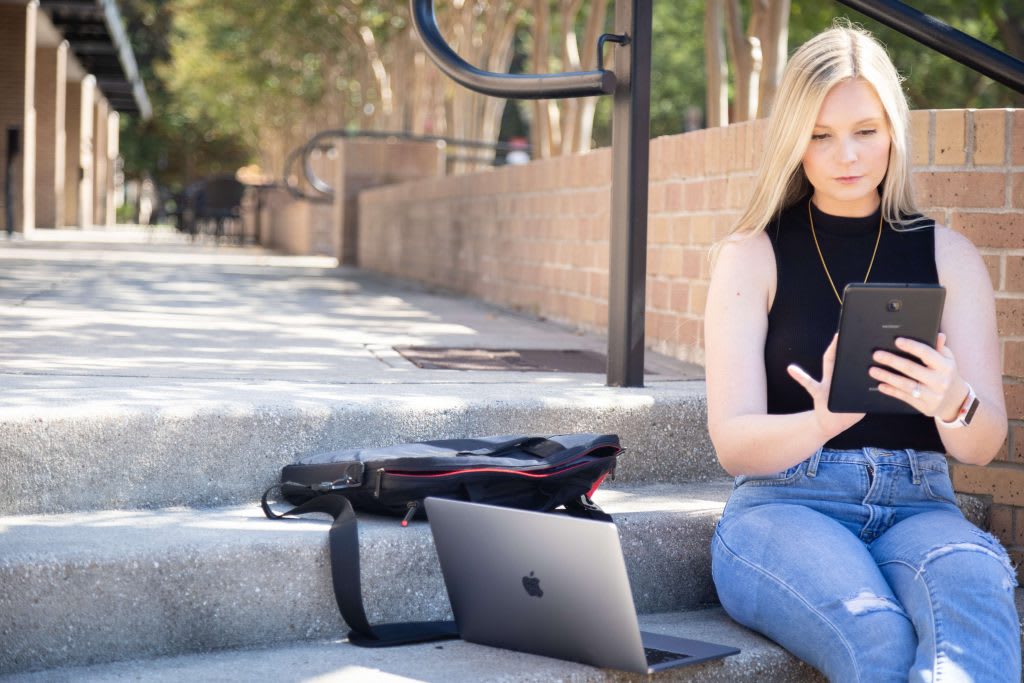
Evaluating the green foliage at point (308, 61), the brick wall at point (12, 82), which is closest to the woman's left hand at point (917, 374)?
the green foliage at point (308, 61)

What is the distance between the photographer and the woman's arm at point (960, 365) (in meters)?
2.42

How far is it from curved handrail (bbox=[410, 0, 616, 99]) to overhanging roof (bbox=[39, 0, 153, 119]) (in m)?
16.8

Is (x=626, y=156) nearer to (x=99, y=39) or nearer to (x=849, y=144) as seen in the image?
(x=849, y=144)

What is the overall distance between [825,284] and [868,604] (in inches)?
31.1

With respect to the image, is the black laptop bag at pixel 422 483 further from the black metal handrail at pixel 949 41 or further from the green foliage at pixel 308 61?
the green foliage at pixel 308 61

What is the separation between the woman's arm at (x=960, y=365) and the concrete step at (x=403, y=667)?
1.95ft

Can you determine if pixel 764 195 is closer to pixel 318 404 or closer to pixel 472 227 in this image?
pixel 318 404

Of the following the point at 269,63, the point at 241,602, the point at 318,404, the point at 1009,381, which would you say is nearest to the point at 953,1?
the point at 1009,381

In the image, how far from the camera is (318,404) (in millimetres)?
3277

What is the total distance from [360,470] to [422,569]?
0.26m

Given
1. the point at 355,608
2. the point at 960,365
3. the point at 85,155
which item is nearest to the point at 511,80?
the point at 960,365

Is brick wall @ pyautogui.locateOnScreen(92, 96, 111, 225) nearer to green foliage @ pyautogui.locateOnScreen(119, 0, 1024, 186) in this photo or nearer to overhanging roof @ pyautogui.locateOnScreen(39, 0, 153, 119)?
overhanging roof @ pyautogui.locateOnScreen(39, 0, 153, 119)

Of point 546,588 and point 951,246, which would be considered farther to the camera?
point 951,246

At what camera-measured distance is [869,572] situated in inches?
99.3
